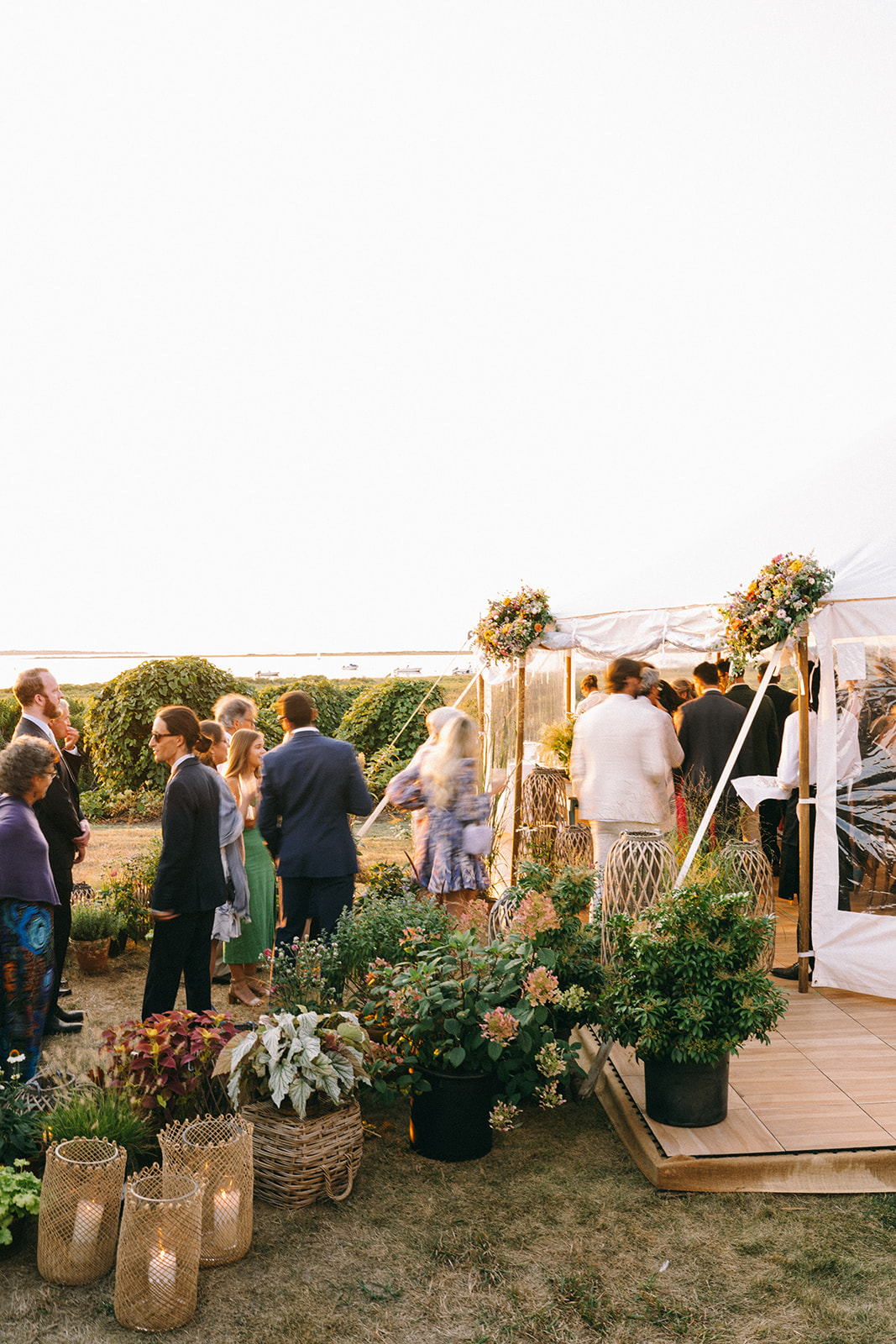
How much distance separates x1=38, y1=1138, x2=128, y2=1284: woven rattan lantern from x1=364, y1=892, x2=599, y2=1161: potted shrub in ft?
3.50

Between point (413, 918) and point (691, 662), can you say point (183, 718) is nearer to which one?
point (413, 918)

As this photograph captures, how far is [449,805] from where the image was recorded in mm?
5828

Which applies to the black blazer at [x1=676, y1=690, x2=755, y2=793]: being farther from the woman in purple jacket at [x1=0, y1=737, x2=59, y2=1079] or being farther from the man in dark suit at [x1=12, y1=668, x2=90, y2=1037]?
the woman in purple jacket at [x1=0, y1=737, x2=59, y2=1079]

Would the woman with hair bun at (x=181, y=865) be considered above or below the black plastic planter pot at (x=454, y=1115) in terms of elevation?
above

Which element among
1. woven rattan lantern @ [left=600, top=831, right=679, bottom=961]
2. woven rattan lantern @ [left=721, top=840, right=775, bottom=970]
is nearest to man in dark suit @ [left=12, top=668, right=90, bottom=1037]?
woven rattan lantern @ [left=600, top=831, right=679, bottom=961]

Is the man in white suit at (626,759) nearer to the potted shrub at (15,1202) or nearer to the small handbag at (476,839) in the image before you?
the small handbag at (476,839)

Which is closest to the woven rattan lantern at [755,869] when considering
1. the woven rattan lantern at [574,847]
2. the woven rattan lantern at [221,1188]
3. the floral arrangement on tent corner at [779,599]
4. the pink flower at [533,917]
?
the floral arrangement on tent corner at [779,599]

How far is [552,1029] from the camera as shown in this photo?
412 centimetres

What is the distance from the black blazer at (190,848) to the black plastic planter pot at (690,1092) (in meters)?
2.09

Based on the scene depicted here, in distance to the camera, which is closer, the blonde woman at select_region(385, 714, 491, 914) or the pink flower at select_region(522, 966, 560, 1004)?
the pink flower at select_region(522, 966, 560, 1004)

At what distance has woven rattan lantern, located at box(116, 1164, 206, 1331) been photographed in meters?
2.90

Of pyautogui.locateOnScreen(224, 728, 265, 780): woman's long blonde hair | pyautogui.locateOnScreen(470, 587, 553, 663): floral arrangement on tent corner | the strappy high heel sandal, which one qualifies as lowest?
the strappy high heel sandal

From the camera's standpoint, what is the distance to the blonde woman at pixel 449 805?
18.7 ft

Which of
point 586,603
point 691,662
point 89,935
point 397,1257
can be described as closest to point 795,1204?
point 397,1257
